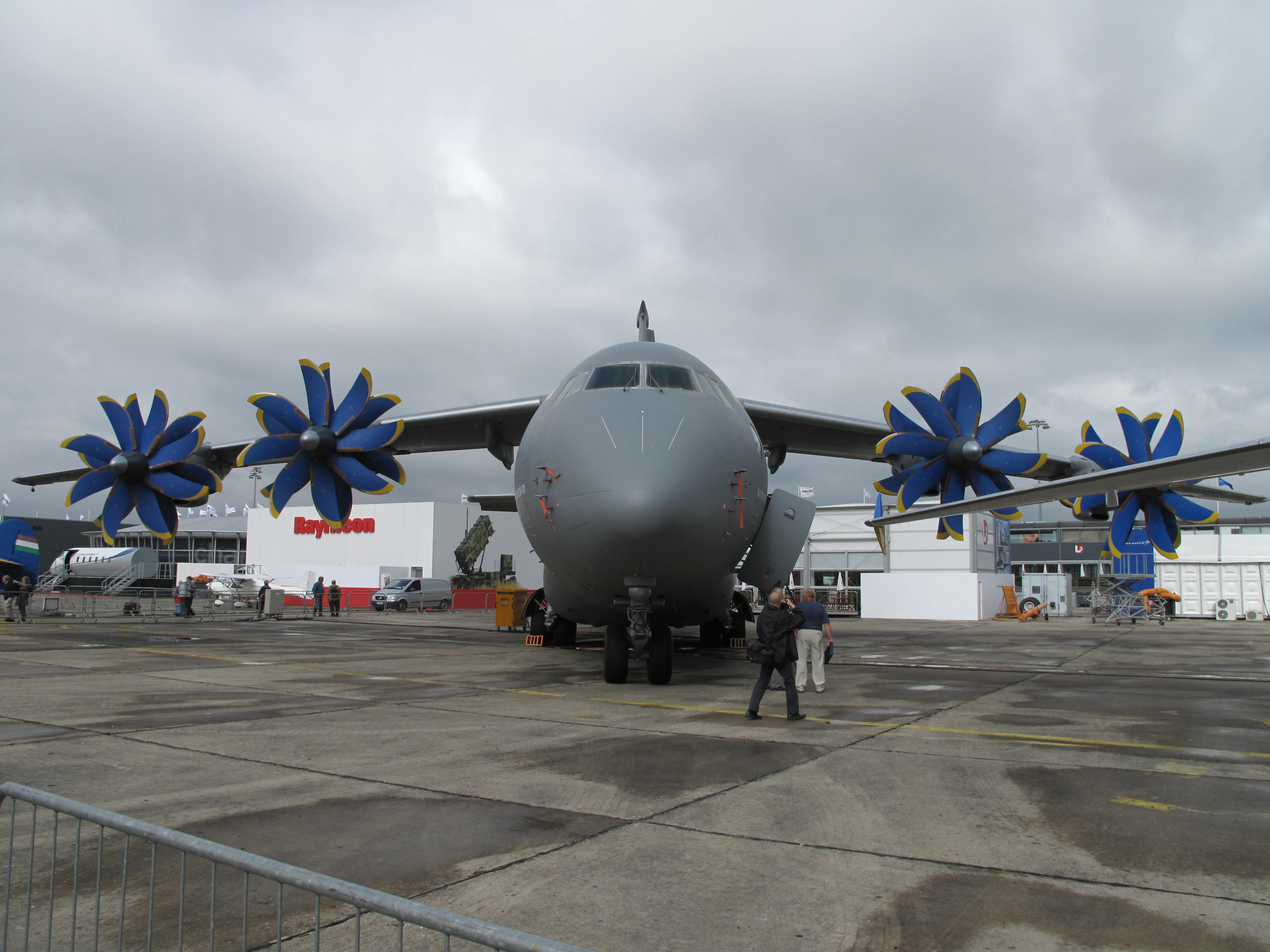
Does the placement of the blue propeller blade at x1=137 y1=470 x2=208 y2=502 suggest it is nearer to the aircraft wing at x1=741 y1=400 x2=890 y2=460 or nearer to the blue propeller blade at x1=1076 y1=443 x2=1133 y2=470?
the aircraft wing at x1=741 y1=400 x2=890 y2=460

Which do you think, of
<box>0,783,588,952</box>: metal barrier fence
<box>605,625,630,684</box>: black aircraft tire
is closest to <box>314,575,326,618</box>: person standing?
<box>605,625,630,684</box>: black aircraft tire

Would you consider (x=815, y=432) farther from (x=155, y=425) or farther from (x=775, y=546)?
(x=155, y=425)

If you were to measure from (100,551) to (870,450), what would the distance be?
47729 mm

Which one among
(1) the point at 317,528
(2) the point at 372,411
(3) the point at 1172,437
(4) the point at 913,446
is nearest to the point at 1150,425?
(3) the point at 1172,437

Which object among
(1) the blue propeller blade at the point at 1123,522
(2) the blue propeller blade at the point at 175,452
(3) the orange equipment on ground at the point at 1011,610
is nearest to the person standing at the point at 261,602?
(2) the blue propeller blade at the point at 175,452

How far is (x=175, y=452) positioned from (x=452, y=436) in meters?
5.51

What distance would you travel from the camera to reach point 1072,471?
15.4 m

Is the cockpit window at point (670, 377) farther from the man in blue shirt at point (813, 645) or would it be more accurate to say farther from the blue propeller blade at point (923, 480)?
the blue propeller blade at point (923, 480)

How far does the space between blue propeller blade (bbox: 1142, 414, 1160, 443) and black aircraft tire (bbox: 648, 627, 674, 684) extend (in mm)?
11545

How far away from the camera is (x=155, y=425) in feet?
53.7

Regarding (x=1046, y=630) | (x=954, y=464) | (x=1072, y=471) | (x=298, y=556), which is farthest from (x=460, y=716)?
(x=298, y=556)

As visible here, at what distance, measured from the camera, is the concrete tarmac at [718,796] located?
3006 mm

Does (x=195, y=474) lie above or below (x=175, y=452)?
below

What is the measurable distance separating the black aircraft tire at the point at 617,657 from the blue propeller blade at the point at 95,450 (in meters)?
12.3
